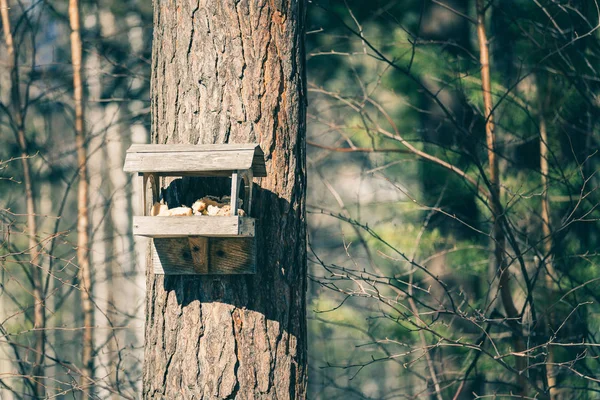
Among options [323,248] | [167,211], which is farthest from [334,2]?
[167,211]

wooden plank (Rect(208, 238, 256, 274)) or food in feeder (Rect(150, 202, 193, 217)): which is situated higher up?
food in feeder (Rect(150, 202, 193, 217))

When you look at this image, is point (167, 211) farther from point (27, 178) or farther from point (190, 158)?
point (27, 178)

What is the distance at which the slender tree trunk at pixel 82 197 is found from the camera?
210 inches

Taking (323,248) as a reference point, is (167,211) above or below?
above

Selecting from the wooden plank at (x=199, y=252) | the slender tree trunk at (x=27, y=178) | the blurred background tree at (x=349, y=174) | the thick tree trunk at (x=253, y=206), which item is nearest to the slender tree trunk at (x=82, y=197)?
the blurred background tree at (x=349, y=174)

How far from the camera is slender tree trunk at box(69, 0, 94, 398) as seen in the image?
17.5ft

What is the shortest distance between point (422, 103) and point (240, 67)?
3.34 meters

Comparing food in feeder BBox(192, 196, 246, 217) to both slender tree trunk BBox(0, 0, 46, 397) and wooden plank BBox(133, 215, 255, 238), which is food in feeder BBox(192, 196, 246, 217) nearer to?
wooden plank BBox(133, 215, 255, 238)

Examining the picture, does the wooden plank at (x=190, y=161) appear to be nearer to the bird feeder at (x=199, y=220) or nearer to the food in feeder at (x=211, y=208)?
the bird feeder at (x=199, y=220)

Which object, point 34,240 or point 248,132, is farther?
point 34,240

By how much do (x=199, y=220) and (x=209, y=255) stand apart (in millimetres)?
206

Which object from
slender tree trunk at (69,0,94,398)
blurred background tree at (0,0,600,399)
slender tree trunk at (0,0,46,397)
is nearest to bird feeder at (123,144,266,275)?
Answer: blurred background tree at (0,0,600,399)

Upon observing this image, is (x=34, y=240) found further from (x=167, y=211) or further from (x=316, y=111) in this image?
(x=167, y=211)

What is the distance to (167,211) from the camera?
2303 mm
